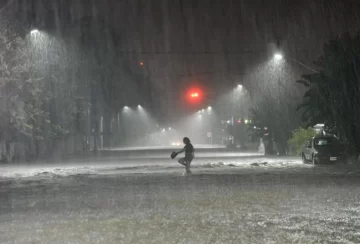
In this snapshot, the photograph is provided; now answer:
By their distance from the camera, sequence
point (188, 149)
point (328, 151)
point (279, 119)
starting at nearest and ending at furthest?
point (188, 149) → point (328, 151) → point (279, 119)

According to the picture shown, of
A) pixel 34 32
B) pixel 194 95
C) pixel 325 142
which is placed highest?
pixel 34 32

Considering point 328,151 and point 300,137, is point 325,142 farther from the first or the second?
point 300,137

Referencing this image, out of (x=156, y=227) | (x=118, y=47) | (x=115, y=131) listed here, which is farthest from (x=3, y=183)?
(x=115, y=131)

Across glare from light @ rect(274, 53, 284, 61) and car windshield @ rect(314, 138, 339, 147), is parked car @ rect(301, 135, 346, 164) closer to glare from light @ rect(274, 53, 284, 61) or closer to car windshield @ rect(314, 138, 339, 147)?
car windshield @ rect(314, 138, 339, 147)

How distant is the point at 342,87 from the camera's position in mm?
33969

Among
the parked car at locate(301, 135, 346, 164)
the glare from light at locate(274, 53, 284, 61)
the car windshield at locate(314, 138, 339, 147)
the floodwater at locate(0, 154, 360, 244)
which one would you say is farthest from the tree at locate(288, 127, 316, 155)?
the floodwater at locate(0, 154, 360, 244)

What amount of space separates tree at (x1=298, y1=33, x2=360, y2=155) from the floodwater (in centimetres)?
1311

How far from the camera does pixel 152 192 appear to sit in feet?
58.6

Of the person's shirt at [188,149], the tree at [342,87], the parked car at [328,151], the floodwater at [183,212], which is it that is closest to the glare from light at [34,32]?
the person's shirt at [188,149]

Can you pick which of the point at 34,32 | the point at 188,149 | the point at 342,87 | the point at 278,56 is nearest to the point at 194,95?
the point at 278,56

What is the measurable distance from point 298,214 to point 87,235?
15.8ft

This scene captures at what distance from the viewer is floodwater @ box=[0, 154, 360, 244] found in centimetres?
980

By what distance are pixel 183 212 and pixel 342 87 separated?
77.3 feet

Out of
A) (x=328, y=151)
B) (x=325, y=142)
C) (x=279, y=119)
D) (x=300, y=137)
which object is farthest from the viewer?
(x=279, y=119)
